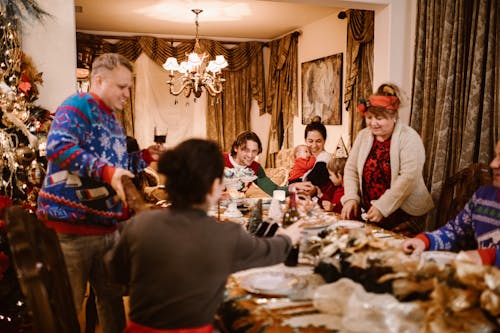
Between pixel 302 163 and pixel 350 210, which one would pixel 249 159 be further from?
pixel 350 210

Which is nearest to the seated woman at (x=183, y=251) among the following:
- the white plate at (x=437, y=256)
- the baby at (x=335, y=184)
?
the white plate at (x=437, y=256)

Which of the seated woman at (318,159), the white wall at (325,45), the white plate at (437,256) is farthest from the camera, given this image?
the white wall at (325,45)

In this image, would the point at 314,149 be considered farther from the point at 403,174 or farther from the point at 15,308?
the point at 15,308

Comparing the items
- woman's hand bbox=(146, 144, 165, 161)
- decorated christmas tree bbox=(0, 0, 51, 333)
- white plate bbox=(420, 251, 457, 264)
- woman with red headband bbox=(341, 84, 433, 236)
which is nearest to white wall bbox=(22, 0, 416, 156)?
decorated christmas tree bbox=(0, 0, 51, 333)

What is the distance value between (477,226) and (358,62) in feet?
12.4

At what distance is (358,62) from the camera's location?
5.31 m

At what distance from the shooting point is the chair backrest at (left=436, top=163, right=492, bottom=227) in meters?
2.30

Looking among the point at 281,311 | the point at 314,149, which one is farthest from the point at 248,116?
the point at 281,311

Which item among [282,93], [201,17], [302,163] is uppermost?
[201,17]

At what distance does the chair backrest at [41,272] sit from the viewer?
1.13 meters

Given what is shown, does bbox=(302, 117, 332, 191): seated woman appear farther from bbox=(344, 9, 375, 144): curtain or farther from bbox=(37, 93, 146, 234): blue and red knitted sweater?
bbox=(344, 9, 375, 144): curtain

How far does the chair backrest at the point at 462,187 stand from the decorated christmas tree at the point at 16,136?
7.14 feet

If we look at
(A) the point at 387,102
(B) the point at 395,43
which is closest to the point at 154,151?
(A) the point at 387,102

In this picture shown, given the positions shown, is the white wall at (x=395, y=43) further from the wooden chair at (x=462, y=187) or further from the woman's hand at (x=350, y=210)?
the woman's hand at (x=350, y=210)
